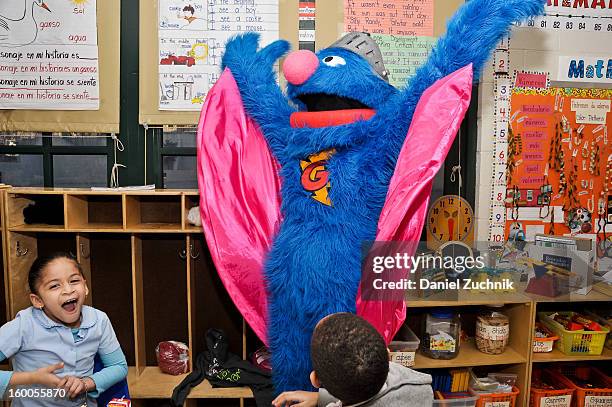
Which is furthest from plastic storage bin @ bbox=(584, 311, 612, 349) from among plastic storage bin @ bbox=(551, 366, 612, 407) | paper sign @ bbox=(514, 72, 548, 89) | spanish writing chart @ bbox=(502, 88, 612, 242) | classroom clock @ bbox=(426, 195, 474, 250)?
paper sign @ bbox=(514, 72, 548, 89)

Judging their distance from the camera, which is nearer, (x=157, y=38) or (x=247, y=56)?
(x=247, y=56)

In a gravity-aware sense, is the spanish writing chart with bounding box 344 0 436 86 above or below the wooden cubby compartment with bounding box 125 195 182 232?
above

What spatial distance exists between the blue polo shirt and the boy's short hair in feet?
2.75

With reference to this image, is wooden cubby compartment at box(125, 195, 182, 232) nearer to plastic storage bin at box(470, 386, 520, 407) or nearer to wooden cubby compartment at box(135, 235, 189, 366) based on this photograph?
wooden cubby compartment at box(135, 235, 189, 366)

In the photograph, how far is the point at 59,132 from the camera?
2.31 meters

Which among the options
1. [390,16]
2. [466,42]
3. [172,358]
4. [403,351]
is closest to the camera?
[466,42]

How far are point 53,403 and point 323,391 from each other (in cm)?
86

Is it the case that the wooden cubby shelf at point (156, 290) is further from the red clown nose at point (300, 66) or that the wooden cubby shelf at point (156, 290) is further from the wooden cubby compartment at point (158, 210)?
the red clown nose at point (300, 66)

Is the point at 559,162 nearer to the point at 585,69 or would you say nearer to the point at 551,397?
the point at 585,69

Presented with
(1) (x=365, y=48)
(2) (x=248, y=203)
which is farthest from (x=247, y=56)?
(2) (x=248, y=203)

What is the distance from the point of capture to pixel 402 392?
1.18 metres

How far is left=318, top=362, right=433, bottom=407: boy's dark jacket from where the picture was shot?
3.81 ft

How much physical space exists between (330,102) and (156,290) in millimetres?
1369

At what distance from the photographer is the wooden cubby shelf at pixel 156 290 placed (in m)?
2.07
